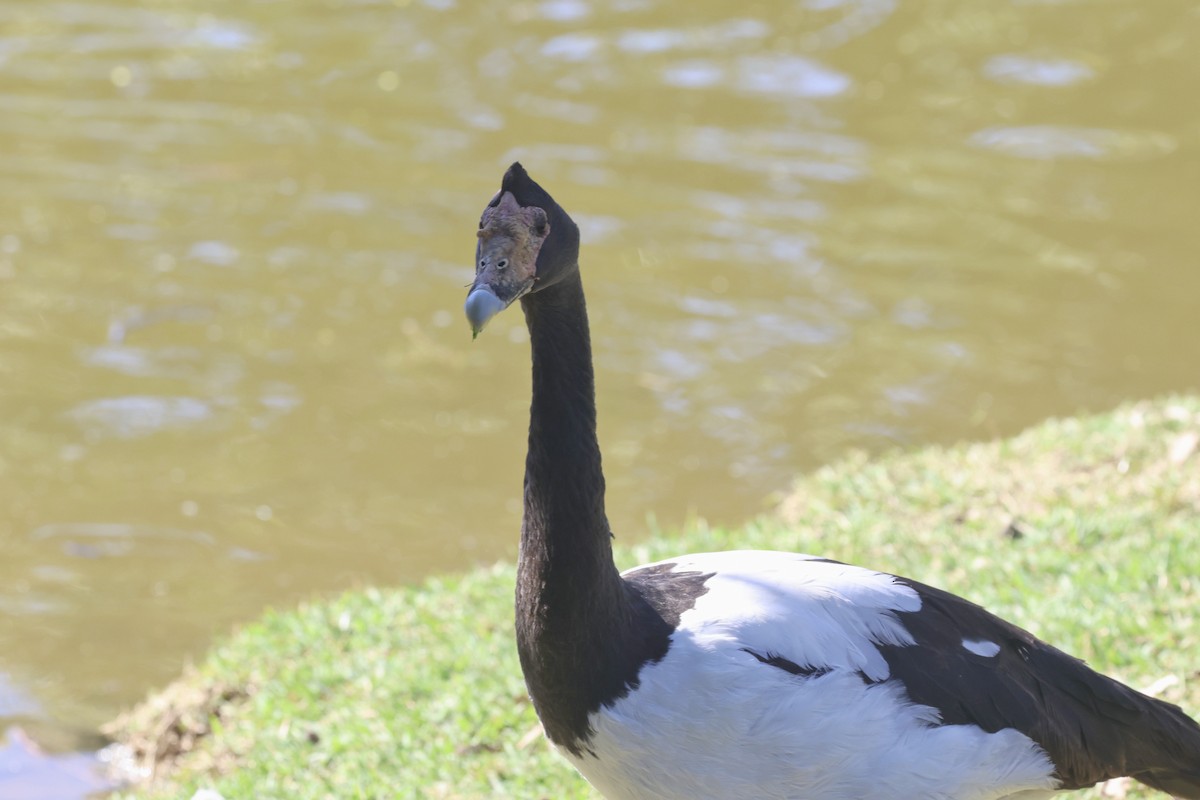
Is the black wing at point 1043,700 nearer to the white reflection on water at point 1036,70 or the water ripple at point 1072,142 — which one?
the water ripple at point 1072,142

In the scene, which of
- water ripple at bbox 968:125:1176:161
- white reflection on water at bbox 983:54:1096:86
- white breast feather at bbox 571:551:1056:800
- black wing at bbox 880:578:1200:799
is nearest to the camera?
white breast feather at bbox 571:551:1056:800

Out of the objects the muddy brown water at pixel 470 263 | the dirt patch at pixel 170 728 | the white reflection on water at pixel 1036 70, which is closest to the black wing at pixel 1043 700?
the dirt patch at pixel 170 728

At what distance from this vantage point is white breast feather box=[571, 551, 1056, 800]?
332cm

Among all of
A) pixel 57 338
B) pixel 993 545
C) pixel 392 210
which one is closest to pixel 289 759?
pixel 993 545

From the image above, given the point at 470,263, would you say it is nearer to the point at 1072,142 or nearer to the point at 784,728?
the point at 1072,142

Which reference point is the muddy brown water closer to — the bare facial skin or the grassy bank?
the grassy bank

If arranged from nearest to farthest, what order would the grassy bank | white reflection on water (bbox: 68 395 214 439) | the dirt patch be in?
the grassy bank < the dirt patch < white reflection on water (bbox: 68 395 214 439)

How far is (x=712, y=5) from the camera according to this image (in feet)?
43.9

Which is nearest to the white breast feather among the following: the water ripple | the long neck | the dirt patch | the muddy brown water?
the long neck

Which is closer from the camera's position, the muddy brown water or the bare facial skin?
the bare facial skin

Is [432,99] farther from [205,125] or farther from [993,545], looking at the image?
[993,545]

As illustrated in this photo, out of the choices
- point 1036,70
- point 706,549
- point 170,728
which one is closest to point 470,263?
point 706,549

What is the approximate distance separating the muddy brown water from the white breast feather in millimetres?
3329

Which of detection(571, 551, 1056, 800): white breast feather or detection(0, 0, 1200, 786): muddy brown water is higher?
detection(571, 551, 1056, 800): white breast feather
